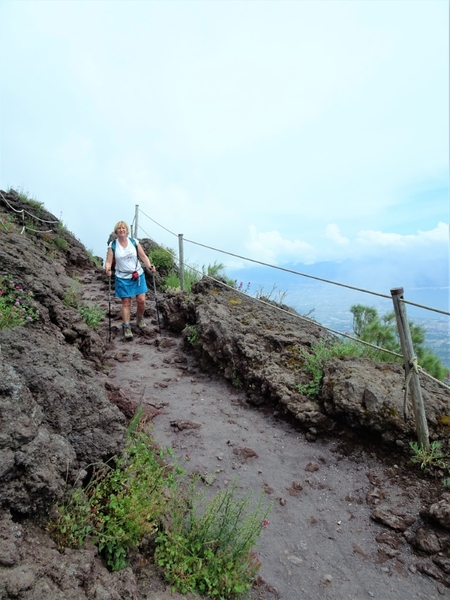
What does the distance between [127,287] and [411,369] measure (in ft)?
15.6

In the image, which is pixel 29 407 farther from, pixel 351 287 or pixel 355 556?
pixel 351 287

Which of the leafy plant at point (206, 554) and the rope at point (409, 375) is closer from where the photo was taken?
the leafy plant at point (206, 554)

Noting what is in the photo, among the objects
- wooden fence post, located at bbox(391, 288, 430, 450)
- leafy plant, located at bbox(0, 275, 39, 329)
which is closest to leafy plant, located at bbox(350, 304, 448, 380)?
wooden fence post, located at bbox(391, 288, 430, 450)

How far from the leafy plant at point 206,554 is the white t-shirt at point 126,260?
4.52 m

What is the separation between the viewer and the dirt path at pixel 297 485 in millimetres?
2645

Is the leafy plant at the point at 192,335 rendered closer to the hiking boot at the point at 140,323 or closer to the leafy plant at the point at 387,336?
the hiking boot at the point at 140,323

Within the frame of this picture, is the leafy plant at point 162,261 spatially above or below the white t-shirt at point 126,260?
above

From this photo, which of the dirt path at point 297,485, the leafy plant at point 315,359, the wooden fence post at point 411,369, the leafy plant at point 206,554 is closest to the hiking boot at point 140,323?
the dirt path at point 297,485

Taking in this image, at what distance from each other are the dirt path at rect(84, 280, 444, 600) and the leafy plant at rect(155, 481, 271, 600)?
17 centimetres

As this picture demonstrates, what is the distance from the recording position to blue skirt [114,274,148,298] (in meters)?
6.52

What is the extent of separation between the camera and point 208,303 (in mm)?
6387

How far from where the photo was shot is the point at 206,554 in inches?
92.9

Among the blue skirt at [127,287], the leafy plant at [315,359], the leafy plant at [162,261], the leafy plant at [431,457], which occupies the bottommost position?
the leafy plant at [431,457]

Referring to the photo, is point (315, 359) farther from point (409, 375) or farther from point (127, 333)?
point (127, 333)
